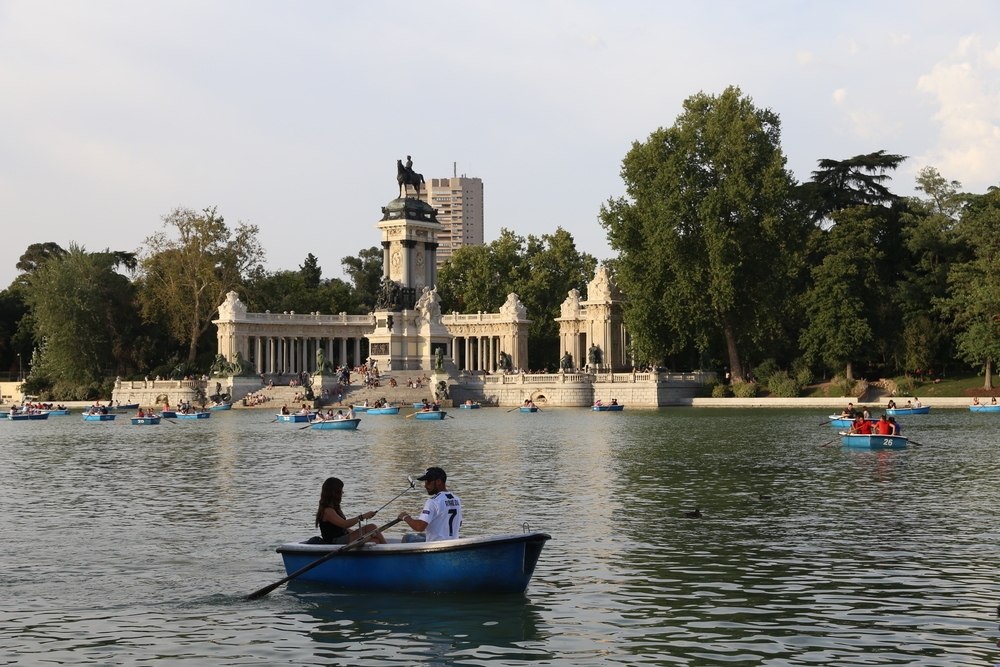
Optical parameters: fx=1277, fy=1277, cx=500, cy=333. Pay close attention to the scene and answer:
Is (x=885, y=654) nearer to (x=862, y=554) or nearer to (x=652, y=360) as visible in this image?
(x=862, y=554)

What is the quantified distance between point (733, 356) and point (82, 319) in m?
51.6

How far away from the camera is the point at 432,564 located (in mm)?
17031

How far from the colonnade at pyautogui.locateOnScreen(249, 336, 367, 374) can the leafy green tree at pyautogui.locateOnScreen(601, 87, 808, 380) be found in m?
35.8

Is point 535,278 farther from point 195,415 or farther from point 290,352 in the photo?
point 195,415

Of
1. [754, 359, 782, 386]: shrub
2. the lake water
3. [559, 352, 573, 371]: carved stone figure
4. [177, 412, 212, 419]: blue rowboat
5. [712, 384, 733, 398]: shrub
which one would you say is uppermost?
[559, 352, 573, 371]: carved stone figure

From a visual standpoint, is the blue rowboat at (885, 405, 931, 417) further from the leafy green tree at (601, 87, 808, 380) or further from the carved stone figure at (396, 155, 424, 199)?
the carved stone figure at (396, 155, 424, 199)

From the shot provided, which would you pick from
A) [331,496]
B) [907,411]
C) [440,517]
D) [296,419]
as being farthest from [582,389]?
[440,517]

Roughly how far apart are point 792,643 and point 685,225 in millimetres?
67579

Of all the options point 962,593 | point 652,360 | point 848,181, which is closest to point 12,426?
point 652,360

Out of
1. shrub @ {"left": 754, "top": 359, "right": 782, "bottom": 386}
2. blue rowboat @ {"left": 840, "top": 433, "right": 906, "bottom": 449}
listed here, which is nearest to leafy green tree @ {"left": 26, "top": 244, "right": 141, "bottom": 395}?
shrub @ {"left": 754, "top": 359, "right": 782, "bottom": 386}

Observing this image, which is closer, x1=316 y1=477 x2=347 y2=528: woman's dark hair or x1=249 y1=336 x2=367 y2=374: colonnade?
x1=316 y1=477 x2=347 y2=528: woman's dark hair

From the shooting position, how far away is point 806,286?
8356 centimetres

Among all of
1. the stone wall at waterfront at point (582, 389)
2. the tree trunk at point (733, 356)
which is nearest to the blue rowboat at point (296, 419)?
the stone wall at waterfront at point (582, 389)

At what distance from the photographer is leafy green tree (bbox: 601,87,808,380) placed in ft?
254
